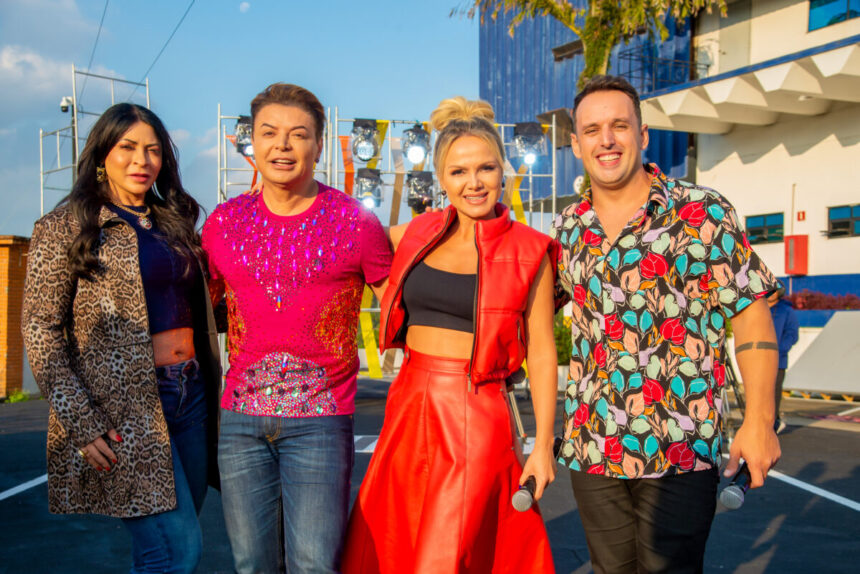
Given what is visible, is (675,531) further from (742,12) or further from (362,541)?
(742,12)

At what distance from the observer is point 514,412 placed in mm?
3021

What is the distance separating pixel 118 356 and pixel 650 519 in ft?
6.47

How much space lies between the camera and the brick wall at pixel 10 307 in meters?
13.5

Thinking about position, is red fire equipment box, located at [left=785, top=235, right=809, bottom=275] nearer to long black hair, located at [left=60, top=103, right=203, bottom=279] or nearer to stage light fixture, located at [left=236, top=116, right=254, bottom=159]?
stage light fixture, located at [left=236, top=116, right=254, bottom=159]

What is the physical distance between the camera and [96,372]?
2.71 metres

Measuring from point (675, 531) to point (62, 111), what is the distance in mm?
26211

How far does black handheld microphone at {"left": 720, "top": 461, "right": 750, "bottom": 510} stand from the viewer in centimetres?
207

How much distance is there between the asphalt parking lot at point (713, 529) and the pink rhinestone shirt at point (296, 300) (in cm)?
217

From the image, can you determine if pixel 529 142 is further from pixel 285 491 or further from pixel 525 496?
pixel 525 496

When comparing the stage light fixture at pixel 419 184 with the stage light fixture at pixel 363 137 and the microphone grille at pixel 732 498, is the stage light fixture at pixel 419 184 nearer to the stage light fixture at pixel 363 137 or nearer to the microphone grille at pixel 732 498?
the stage light fixture at pixel 363 137

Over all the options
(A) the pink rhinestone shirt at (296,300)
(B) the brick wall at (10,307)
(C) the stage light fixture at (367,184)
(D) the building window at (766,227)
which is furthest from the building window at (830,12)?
(B) the brick wall at (10,307)

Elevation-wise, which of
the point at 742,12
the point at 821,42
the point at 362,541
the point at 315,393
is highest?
the point at 742,12

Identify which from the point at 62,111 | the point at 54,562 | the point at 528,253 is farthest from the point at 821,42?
the point at 62,111

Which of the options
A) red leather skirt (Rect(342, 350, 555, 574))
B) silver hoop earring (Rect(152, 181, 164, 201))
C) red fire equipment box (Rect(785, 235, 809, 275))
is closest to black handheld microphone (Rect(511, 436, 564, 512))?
red leather skirt (Rect(342, 350, 555, 574))
